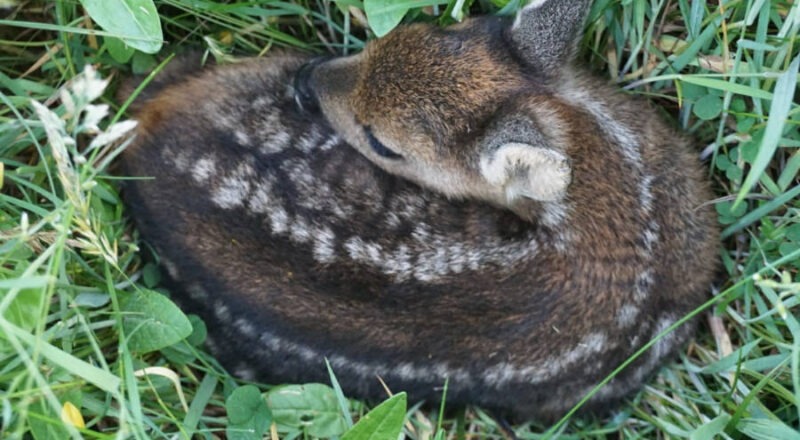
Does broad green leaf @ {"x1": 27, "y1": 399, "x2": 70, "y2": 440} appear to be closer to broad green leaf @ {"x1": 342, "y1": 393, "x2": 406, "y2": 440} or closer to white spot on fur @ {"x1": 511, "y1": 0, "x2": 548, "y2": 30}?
broad green leaf @ {"x1": 342, "y1": 393, "x2": 406, "y2": 440}

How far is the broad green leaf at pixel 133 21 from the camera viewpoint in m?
3.07

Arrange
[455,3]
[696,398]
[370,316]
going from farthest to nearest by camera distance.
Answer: [696,398], [455,3], [370,316]

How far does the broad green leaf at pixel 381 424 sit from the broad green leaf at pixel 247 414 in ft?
1.43

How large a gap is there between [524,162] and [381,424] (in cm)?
98

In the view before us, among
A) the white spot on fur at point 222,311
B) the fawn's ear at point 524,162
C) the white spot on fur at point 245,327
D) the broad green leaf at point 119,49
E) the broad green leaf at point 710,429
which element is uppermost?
the broad green leaf at point 119,49

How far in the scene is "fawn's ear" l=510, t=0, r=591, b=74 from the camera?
3.18 m

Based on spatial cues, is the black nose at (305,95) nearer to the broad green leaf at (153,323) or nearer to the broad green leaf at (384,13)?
the broad green leaf at (384,13)

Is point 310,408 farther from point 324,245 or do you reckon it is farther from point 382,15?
point 382,15

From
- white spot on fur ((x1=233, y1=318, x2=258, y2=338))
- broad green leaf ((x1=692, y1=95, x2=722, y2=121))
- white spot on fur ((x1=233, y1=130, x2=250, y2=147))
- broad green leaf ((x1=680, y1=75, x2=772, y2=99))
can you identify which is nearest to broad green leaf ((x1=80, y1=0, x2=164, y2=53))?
white spot on fur ((x1=233, y1=130, x2=250, y2=147))

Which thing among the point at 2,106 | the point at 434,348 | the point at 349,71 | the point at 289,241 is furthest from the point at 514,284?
the point at 2,106

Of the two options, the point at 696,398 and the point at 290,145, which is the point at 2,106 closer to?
the point at 290,145

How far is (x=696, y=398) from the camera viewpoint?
3.54m

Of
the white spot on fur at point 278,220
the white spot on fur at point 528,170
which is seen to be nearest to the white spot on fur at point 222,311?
the white spot on fur at point 278,220

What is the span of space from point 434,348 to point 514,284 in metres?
0.36
